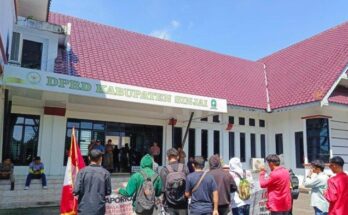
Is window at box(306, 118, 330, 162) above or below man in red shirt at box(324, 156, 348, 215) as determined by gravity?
above

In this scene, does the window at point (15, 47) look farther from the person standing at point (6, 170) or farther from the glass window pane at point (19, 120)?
the person standing at point (6, 170)

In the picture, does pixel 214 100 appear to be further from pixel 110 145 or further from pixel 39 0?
pixel 39 0

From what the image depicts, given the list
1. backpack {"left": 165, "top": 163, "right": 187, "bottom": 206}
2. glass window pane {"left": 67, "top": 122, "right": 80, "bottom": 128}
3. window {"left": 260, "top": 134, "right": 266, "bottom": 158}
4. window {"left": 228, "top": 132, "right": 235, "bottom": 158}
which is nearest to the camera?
backpack {"left": 165, "top": 163, "right": 187, "bottom": 206}

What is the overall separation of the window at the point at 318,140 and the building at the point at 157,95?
0.04 metres

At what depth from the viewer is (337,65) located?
51.8 feet

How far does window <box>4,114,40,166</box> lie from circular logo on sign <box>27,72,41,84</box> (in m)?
3.48

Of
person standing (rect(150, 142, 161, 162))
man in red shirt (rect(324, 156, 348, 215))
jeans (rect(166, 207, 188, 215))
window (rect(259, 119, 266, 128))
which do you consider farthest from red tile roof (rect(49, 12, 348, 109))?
man in red shirt (rect(324, 156, 348, 215))

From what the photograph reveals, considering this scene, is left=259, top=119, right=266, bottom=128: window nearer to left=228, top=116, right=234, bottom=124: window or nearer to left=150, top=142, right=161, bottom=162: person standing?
left=228, top=116, right=234, bottom=124: window

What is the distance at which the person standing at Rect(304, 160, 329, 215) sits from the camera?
5.89m

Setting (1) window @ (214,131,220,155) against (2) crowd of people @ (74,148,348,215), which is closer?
(2) crowd of people @ (74,148,348,215)

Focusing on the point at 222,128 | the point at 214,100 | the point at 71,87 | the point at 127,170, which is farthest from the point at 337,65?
the point at 71,87

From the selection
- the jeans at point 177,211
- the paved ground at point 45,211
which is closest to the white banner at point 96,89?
the paved ground at point 45,211

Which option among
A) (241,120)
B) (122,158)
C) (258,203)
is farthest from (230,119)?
(258,203)

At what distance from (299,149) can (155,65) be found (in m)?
7.97
